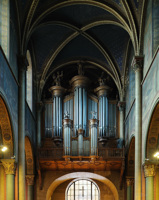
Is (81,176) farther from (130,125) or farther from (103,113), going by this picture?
(130,125)

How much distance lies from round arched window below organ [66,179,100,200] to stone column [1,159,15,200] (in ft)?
45.4

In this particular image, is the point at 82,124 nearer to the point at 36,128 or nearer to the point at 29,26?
the point at 36,128

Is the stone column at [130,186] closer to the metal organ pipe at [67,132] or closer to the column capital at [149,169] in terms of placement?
the metal organ pipe at [67,132]

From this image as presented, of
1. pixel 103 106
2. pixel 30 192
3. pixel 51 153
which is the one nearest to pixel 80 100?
pixel 103 106

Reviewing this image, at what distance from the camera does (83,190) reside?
3434cm

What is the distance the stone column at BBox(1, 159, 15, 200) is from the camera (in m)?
20.5

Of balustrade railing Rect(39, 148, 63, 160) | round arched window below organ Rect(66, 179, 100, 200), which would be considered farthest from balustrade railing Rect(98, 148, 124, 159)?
round arched window below organ Rect(66, 179, 100, 200)

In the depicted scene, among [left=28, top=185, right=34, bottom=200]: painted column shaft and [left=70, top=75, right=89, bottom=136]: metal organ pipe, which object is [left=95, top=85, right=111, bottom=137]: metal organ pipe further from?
[left=28, top=185, right=34, bottom=200]: painted column shaft

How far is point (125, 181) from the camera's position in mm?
29984

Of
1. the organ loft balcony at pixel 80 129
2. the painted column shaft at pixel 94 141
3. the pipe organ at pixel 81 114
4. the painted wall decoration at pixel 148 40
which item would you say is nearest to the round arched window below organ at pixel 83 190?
the organ loft balcony at pixel 80 129

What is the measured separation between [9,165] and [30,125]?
22.3 feet

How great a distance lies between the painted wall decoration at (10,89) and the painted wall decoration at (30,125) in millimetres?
3643

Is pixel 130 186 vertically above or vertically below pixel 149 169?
below

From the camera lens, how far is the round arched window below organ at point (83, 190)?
34.0 metres
